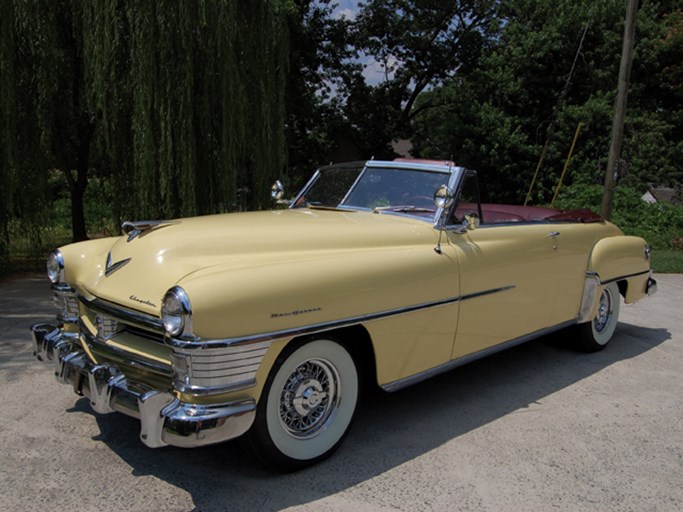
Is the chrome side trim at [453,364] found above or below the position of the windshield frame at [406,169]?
below

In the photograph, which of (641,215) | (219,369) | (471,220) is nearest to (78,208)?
(471,220)

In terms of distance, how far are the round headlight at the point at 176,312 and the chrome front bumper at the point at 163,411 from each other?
314mm

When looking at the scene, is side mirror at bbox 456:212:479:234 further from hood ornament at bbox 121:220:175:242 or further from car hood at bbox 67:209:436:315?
hood ornament at bbox 121:220:175:242

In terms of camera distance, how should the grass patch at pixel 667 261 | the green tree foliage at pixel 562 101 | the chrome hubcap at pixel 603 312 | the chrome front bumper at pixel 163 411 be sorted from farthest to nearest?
the green tree foliage at pixel 562 101 → the grass patch at pixel 667 261 → the chrome hubcap at pixel 603 312 → the chrome front bumper at pixel 163 411

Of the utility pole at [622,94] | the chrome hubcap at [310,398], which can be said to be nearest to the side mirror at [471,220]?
the chrome hubcap at [310,398]

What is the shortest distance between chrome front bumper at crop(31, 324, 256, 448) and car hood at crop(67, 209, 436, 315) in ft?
1.24

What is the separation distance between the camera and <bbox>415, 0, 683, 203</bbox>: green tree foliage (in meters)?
18.0

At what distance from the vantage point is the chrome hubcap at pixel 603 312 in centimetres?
539

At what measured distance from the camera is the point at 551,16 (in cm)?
1947

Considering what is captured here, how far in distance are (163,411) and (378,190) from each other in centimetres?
238

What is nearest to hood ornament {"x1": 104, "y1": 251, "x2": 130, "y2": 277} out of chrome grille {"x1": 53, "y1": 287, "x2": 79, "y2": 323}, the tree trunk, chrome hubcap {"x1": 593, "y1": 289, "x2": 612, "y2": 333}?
chrome grille {"x1": 53, "y1": 287, "x2": 79, "y2": 323}

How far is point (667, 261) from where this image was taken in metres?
11.1

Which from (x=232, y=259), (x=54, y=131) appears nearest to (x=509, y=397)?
(x=232, y=259)

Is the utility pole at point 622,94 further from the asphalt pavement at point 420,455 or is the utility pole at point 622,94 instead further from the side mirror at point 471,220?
the side mirror at point 471,220
